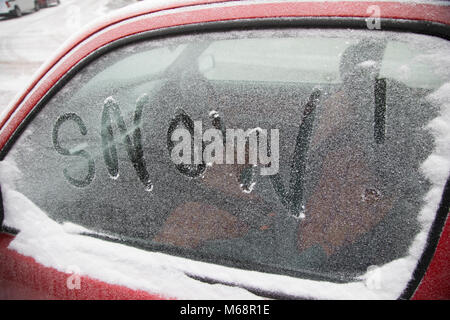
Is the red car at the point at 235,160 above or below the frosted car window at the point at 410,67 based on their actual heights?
below

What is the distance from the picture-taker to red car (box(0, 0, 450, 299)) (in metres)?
0.87

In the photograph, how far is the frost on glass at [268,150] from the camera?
0.90 metres

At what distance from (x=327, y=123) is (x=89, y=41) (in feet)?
2.88

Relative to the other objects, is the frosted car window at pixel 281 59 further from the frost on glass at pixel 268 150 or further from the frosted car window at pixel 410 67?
the frosted car window at pixel 410 67

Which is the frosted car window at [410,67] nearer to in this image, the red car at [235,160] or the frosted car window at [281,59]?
the red car at [235,160]

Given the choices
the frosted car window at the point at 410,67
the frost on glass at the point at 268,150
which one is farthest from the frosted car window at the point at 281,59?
the frosted car window at the point at 410,67

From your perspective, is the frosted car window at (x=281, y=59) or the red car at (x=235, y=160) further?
the frosted car window at (x=281, y=59)

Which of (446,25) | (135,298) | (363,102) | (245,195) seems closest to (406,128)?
(363,102)

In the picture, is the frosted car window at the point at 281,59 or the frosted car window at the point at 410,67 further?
the frosted car window at the point at 281,59

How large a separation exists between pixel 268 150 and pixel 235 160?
0.12 m

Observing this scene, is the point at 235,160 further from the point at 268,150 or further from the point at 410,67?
the point at 410,67

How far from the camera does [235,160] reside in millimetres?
1070

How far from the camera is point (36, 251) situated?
3.91 ft

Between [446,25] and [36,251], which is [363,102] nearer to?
[446,25]
